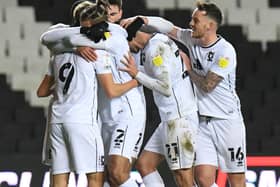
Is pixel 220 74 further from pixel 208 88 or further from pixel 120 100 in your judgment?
pixel 120 100

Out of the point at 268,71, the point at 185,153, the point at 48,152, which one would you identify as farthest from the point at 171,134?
the point at 268,71

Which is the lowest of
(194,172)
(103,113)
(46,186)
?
(46,186)

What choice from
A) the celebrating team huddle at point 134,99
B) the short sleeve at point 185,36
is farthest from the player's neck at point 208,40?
the short sleeve at point 185,36

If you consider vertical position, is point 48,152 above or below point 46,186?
above

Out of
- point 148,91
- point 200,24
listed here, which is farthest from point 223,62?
point 148,91

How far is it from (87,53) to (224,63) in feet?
3.06

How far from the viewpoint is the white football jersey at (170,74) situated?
635 cm

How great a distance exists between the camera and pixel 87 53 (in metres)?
5.98

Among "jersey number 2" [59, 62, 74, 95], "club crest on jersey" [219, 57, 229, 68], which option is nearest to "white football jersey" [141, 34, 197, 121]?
"club crest on jersey" [219, 57, 229, 68]

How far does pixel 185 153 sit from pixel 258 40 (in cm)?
388

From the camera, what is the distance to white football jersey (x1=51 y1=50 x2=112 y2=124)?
5.94 meters

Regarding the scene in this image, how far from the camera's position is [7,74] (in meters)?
9.60

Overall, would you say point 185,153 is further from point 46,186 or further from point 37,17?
point 37,17

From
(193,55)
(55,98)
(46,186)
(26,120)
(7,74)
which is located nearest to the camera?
(55,98)
